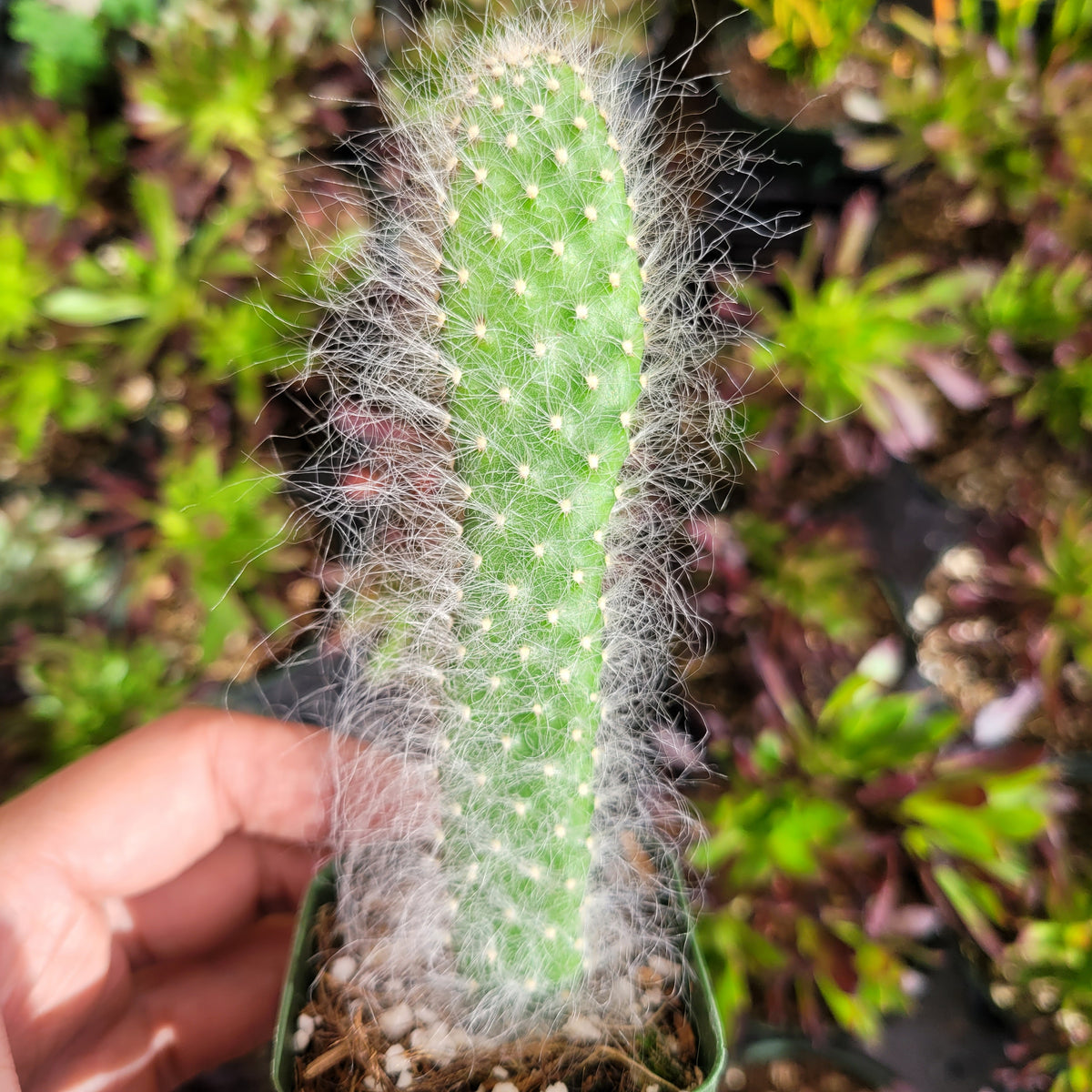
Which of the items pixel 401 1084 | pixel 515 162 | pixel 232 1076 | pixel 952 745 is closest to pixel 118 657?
pixel 232 1076

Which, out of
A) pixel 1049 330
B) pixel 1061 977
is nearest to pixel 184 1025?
pixel 1061 977

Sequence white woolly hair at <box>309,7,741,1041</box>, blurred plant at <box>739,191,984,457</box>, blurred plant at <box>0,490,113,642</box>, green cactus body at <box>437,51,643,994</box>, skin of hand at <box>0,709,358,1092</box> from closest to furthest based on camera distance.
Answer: green cactus body at <box>437,51,643,994</box> < white woolly hair at <box>309,7,741,1041</box> < skin of hand at <box>0,709,358,1092</box> < blurred plant at <box>739,191,984,457</box> < blurred plant at <box>0,490,113,642</box>

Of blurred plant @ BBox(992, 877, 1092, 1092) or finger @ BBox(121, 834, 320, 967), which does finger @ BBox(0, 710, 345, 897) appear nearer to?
finger @ BBox(121, 834, 320, 967)

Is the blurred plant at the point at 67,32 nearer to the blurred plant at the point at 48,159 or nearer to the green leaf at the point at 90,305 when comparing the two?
the blurred plant at the point at 48,159

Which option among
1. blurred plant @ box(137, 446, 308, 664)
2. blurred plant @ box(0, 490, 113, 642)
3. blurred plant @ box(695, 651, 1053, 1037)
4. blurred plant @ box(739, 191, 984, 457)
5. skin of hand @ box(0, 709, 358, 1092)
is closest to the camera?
skin of hand @ box(0, 709, 358, 1092)

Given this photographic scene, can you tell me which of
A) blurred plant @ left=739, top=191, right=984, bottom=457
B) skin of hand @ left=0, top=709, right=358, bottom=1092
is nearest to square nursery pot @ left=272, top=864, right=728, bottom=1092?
skin of hand @ left=0, top=709, right=358, bottom=1092

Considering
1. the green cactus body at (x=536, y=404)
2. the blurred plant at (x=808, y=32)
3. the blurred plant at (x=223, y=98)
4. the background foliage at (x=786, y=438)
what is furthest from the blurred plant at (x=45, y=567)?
the blurred plant at (x=808, y=32)

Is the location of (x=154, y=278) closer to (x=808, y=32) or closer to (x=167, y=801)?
(x=167, y=801)
